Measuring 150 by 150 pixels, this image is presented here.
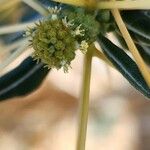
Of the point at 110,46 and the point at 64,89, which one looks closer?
the point at 110,46

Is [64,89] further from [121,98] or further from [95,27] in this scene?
[95,27]

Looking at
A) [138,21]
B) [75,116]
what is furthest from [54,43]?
[75,116]

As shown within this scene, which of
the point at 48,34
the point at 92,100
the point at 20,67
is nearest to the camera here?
the point at 48,34

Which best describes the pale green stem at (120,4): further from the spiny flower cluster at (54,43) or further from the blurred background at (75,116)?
the blurred background at (75,116)

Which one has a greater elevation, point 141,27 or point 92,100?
point 92,100

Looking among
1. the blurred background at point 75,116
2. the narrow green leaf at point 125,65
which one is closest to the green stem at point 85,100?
the narrow green leaf at point 125,65

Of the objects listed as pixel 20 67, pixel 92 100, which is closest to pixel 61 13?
pixel 20 67
